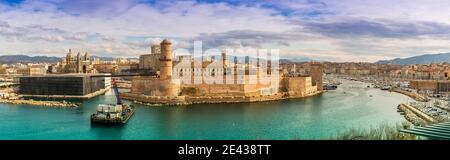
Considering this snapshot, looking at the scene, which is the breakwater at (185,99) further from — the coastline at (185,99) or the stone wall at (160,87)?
the stone wall at (160,87)

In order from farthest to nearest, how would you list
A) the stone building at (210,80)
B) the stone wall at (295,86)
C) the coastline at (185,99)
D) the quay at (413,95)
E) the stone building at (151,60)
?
the stone building at (151,60) → the stone wall at (295,86) → the quay at (413,95) → the stone building at (210,80) → the coastline at (185,99)

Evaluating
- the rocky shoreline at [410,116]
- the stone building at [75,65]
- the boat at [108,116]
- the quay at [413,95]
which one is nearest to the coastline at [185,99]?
the boat at [108,116]

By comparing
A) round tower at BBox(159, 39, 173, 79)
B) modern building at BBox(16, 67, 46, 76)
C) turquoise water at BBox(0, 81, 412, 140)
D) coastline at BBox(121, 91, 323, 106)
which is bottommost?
turquoise water at BBox(0, 81, 412, 140)

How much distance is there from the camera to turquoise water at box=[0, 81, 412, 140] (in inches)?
183

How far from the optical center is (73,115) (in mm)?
6176

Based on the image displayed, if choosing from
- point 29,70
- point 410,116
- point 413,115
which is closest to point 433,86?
point 413,115

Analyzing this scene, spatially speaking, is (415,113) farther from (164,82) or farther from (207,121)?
(164,82)

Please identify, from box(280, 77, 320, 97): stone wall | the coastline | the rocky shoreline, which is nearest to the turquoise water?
the rocky shoreline

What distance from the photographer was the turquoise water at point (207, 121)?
4.64 m

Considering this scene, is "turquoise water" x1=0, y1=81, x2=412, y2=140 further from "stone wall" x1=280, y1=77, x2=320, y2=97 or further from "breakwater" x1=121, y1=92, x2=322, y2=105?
"stone wall" x1=280, y1=77, x2=320, y2=97

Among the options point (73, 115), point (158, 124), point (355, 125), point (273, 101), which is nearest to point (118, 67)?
point (273, 101)

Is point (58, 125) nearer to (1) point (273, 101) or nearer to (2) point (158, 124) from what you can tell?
(2) point (158, 124)
